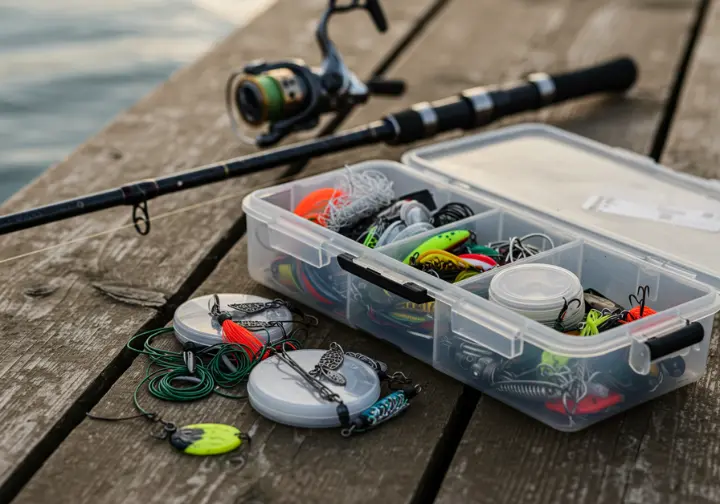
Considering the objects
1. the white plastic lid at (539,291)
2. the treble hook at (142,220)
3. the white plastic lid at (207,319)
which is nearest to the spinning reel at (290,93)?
the treble hook at (142,220)

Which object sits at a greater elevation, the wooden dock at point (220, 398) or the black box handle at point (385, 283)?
the black box handle at point (385, 283)

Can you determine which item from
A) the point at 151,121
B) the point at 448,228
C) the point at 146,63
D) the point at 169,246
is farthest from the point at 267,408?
the point at 146,63

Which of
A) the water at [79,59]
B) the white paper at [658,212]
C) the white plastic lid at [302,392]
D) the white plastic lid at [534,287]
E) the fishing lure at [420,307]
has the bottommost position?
the water at [79,59]

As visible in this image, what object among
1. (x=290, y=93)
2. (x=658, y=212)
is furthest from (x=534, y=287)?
(x=290, y=93)

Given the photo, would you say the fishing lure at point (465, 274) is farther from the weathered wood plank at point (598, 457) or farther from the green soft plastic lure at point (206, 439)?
the green soft plastic lure at point (206, 439)

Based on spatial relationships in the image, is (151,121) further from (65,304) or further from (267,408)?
(267,408)

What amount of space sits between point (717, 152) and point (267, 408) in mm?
1734

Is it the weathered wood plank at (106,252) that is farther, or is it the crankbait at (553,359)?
the weathered wood plank at (106,252)

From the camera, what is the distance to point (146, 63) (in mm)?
5168

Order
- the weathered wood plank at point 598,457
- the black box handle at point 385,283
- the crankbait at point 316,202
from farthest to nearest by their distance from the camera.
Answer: the crankbait at point 316,202 < the black box handle at point 385,283 < the weathered wood plank at point 598,457

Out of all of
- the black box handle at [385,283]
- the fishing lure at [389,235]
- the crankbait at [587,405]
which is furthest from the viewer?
the fishing lure at [389,235]

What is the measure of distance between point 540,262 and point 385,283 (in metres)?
0.29

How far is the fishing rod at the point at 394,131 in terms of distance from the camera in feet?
6.81

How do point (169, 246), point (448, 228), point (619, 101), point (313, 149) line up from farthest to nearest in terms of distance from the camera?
point (619, 101) → point (313, 149) → point (169, 246) → point (448, 228)
